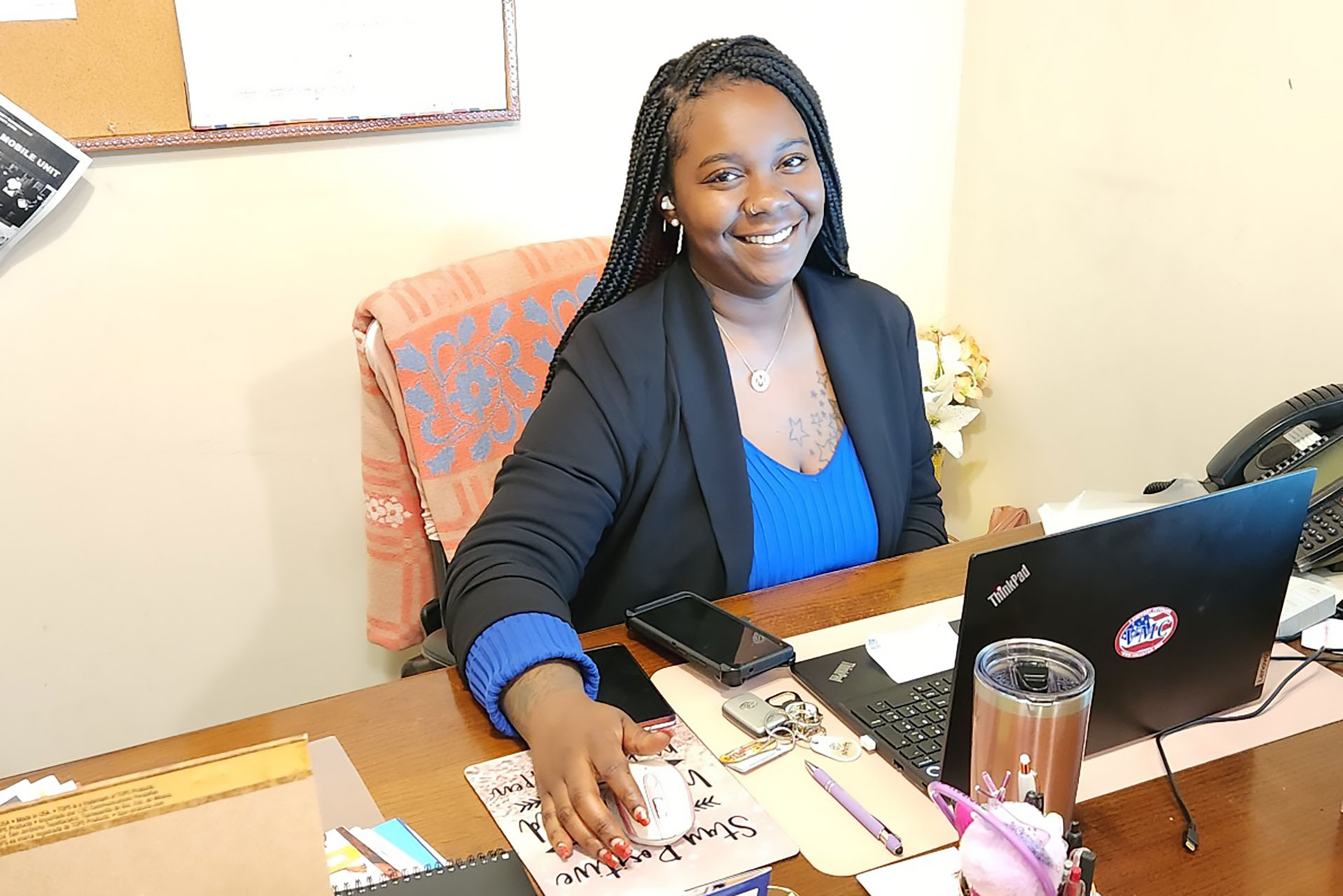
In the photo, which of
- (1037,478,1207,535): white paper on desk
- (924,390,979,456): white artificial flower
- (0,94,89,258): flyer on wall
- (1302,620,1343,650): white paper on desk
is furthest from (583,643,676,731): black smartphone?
(924,390,979,456): white artificial flower

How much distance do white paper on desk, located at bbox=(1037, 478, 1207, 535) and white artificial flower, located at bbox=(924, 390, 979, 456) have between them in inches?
33.9

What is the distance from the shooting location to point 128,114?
1.78 meters

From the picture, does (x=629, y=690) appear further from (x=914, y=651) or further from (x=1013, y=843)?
(x=1013, y=843)

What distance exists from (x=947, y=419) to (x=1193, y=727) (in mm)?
1379

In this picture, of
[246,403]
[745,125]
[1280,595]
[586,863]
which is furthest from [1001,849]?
[246,403]

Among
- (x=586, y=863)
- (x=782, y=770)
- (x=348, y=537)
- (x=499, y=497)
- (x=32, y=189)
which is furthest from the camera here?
(x=348, y=537)

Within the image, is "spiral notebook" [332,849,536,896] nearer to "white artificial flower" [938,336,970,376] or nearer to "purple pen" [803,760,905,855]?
"purple pen" [803,760,905,855]

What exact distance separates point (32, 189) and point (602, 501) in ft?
3.50

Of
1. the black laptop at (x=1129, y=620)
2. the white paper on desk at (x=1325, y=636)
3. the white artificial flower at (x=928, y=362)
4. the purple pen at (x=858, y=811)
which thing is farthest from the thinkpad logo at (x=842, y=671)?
the white artificial flower at (x=928, y=362)

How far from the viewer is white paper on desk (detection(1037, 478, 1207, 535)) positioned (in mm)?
1409

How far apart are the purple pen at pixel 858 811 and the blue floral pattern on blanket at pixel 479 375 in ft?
2.73

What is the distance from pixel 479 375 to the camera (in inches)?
65.4

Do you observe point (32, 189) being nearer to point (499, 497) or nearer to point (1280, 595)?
point (499, 497)

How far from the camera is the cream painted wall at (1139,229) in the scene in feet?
5.73
